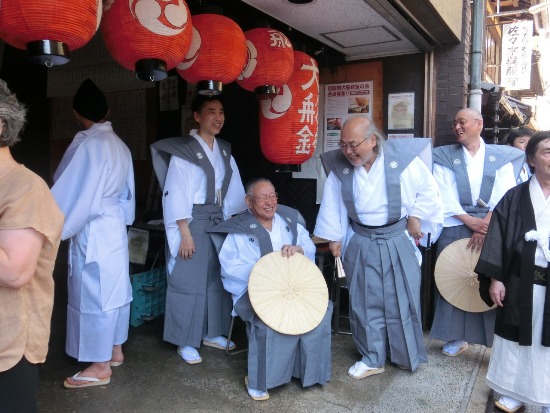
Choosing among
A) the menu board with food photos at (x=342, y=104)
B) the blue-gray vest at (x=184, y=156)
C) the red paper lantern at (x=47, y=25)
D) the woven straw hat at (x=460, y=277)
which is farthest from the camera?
the menu board with food photos at (x=342, y=104)

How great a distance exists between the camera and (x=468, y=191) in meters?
4.17

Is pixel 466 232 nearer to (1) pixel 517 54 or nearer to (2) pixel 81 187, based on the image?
(2) pixel 81 187

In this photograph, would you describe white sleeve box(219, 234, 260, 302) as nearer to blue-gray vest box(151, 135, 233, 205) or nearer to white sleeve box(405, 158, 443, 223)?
blue-gray vest box(151, 135, 233, 205)

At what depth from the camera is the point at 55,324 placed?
4.79 metres

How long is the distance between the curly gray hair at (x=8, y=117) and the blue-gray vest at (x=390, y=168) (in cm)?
257

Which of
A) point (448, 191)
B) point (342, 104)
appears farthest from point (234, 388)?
point (342, 104)

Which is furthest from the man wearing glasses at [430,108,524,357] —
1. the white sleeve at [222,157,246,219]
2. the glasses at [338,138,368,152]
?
the white sleeve at [222,157,246,219]

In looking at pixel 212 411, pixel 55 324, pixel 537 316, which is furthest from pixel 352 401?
pixel 55 324

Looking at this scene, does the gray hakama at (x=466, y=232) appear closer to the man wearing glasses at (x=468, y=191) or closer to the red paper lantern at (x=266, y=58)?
the man wearing glasses at (x=468, y=191)

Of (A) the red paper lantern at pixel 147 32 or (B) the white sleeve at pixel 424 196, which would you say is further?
(B) the white sleeve at pixel 424 196

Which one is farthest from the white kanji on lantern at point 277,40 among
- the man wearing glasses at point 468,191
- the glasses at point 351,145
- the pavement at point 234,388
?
the pavement at point 234,388

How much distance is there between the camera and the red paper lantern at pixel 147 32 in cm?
257

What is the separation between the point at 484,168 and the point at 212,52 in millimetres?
2671

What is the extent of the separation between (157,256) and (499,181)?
367 cm
